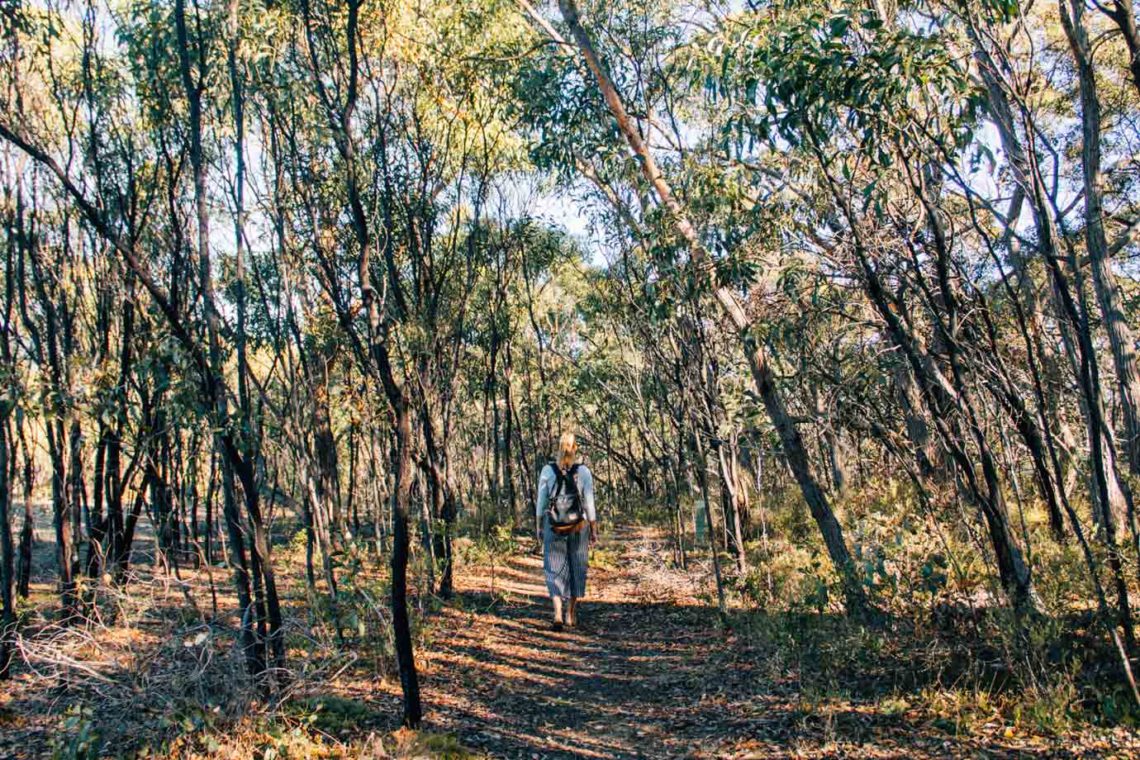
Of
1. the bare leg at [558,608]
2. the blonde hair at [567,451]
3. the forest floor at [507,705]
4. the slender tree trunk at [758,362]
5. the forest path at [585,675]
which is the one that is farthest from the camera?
the bare leg at [558,608]

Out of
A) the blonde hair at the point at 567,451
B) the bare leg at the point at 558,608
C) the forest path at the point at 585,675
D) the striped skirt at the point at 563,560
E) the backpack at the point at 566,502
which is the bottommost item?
the forest path at the point at 585,675

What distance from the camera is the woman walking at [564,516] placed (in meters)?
8.22

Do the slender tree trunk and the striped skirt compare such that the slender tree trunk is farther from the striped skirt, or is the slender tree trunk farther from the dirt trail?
the striped skirt

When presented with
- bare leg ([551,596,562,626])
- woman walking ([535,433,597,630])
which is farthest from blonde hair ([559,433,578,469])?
bare leg ([551,596,562,626])

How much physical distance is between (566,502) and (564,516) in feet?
0.46

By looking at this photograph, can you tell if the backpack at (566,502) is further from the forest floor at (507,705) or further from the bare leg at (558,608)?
the forest floor at (507,705)

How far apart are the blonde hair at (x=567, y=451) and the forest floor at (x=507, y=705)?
171 cm

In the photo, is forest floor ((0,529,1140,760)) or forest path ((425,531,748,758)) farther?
forest path ((425,531,748,758))

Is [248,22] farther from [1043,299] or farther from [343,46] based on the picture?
[1043,299]

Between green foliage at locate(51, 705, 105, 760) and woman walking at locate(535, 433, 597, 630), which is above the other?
woman walking at locate(535, 433, 597, 630)

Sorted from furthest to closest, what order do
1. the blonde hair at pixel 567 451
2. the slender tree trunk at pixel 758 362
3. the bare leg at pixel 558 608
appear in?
the bare leg at pixel 558 608 → the blonde hair at pixel 567 451 → the slender tree trunk at pixel 758 362

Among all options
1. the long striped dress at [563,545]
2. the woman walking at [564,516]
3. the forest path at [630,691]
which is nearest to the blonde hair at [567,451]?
the woman walking at [564,516]

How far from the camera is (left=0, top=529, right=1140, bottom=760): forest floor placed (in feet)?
14.7

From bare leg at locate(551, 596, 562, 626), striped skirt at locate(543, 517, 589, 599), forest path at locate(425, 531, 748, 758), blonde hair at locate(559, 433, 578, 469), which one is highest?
blonde hair at locate(559, 433, 578, 469)
